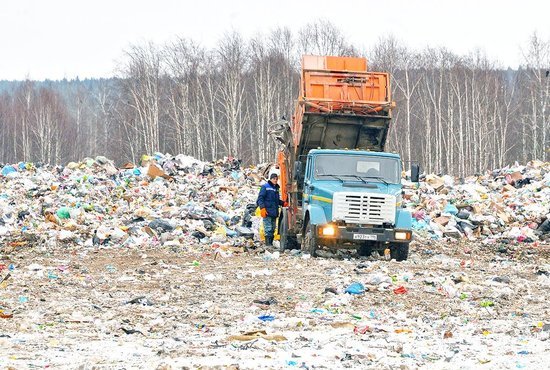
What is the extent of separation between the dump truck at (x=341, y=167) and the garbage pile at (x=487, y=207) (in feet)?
11.5

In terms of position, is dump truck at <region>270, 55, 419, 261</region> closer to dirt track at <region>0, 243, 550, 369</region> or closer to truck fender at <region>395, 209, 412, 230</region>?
truck fender at <region>395, 209, 412, 230</region>

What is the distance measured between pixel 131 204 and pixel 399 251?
347 inches

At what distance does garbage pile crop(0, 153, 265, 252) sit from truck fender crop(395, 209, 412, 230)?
338 centimetres

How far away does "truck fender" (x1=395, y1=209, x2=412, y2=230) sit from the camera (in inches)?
520

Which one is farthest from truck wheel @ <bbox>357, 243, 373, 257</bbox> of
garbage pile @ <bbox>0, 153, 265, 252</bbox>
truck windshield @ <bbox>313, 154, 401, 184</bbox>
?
garbage pile @ <bbox>0, 153, 265, 252</bbox>

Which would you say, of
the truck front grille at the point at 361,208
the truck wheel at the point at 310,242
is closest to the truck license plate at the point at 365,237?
the truck front grille at the point at 361,208

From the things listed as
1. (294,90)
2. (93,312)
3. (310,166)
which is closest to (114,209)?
(310,166)

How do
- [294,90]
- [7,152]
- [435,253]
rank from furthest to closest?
[7,152]
[294,90]
[435,253]

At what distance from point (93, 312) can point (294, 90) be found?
114 ft

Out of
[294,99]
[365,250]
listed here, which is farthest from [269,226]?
[294,99]

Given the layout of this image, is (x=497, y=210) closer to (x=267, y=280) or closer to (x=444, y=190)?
(x=444, y=190)

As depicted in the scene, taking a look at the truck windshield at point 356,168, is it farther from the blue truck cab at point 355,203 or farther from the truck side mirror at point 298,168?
the truck side mirror at point 298,168

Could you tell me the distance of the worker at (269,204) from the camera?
608 inches

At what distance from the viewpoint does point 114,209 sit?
1941cm
